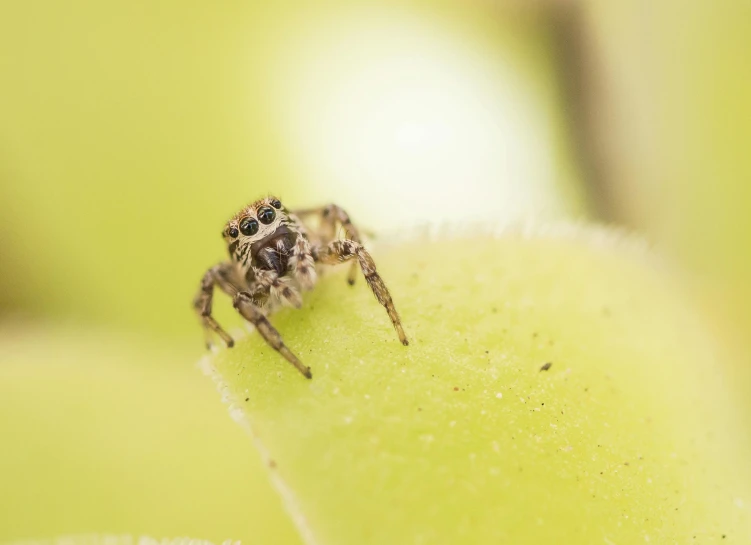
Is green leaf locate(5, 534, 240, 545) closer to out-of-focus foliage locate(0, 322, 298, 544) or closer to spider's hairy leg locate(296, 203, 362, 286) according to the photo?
out-of-focus foliage locate(0, 322, 298, 544)

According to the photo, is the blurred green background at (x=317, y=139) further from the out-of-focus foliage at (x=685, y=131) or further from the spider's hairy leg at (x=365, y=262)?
the spider's hairy leg at (x=365, y=262)

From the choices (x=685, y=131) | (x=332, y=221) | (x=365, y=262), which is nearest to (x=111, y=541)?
(x=365, y=262)

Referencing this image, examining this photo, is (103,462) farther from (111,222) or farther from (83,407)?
(111,222)

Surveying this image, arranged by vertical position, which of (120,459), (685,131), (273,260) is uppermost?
(685,131)

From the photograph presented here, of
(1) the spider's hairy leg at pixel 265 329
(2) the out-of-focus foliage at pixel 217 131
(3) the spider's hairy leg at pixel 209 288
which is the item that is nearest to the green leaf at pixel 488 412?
(1) the spider's hairy leg at pixel 265 329

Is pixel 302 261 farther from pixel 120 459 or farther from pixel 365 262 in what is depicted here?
pixel 120 459
